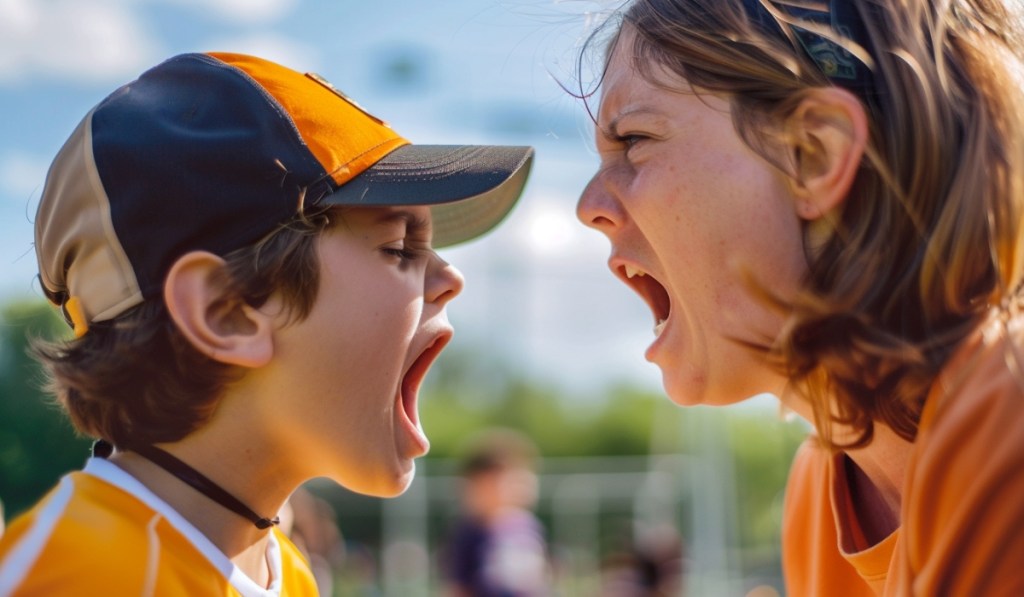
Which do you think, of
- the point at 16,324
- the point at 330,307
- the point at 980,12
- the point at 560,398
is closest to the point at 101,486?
the point at 330,307

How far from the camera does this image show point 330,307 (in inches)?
79.7

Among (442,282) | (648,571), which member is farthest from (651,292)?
(648,571)

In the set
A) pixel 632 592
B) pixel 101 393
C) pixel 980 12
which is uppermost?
pixel 980 12

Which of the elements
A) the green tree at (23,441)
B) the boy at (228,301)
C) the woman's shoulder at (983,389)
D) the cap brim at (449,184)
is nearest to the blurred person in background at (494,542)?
the green tree at (23,441)

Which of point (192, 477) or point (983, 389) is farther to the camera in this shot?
point (192, 477)

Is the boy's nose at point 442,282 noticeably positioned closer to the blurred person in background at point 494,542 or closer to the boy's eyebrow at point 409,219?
the boy's eyebrow at point 409,219

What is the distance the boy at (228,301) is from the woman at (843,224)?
392 mm

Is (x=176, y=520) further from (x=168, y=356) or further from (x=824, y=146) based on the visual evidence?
(x=824, y=146)

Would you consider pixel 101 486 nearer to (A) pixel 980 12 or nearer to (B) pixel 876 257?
(B) pixel 876 257

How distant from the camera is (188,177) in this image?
187 cm

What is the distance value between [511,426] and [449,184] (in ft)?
77.9

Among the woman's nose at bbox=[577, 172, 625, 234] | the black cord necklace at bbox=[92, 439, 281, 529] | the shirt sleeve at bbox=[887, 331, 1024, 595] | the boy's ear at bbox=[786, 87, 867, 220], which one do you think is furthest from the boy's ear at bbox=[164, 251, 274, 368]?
the shirt sleeve at bbox=[887, 331, 1024, 595]

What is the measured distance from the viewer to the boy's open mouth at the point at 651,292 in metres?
2.31

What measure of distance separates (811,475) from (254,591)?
119 cm
